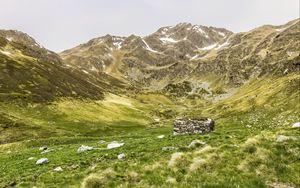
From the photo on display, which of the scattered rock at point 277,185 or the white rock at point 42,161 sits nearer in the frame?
the scattered rock at point 277,185

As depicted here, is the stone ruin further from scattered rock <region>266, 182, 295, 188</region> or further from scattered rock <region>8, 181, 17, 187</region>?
scattered rock <region>266, 182, 295, 188</region>

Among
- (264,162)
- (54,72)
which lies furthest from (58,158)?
(54,72)

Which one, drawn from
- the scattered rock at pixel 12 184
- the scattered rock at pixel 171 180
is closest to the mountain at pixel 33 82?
the scattered rock at pixel 12 184

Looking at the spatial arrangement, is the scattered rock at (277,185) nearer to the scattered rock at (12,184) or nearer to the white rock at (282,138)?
the white rock at (282,138)

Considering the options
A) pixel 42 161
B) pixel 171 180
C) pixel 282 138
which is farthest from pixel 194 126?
pixel 171 180

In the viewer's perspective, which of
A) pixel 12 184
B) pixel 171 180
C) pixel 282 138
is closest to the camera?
pixel 171 180

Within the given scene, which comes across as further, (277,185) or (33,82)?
(33,82)

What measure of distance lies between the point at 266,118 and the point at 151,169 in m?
69.0

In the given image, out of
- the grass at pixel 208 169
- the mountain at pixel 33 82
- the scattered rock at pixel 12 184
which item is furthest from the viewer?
the mountain at pixel 33 82

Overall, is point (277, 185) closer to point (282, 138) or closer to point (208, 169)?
point (208, 169)

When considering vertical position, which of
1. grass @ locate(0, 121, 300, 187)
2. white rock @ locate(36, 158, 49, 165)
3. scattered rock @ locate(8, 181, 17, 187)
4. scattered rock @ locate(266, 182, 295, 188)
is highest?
grass @ locate(0, 121, 300, 187)

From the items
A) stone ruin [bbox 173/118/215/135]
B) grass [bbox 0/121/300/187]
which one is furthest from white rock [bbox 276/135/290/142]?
stone ruin [bbox 173/118/215/135]

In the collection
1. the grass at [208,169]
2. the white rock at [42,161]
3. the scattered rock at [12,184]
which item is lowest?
the white rock at [42,161]

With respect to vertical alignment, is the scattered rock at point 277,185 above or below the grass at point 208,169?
below
